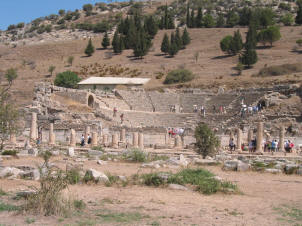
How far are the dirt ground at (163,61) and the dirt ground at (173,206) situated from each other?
37295 mm

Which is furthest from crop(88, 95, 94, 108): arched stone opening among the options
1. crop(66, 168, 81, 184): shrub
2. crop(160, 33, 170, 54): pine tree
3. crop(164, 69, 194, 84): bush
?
crop(160, 33, 170, 54): pine tree

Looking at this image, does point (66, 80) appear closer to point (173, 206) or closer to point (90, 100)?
point (90, 100)

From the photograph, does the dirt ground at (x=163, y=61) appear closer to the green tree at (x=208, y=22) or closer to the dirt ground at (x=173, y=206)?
the green tree at (x=208, y=22)

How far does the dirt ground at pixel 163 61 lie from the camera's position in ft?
182

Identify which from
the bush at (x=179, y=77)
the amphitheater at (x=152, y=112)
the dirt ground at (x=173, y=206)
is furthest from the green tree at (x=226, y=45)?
the dirt ground at (x=173, y=206)

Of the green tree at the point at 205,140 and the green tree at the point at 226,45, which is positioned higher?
the green tree at the point at 226,45

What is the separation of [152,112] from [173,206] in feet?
119

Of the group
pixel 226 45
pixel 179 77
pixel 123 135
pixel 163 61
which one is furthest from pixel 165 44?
pixel 123 135

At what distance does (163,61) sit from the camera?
242 feet

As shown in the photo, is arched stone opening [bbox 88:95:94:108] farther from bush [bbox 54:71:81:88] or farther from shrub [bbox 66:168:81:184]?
shrub [bbox 66:168:81:184]

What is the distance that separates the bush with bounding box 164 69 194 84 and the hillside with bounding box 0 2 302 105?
1.20 metres

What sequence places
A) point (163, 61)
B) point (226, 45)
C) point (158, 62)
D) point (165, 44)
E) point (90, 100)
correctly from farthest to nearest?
point (165, 44)
point (163, 61)
point (158, 62)
point (226, 45)
point (90, 100)

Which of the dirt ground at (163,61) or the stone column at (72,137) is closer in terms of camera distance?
the stone column at (72,137)

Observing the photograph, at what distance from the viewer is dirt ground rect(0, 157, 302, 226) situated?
7.31m
